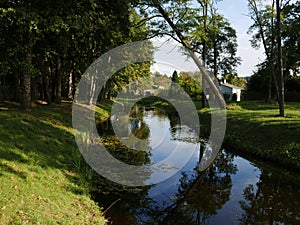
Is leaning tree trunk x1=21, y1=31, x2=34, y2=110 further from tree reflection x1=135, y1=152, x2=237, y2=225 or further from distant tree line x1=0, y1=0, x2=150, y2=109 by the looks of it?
tree reflection x1=135, y1=152, x2=237, y2=225

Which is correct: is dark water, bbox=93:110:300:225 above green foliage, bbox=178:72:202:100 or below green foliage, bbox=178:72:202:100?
below

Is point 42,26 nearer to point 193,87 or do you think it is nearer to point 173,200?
point 173,200

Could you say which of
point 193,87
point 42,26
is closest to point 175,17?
point 42,26

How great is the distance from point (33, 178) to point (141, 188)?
12.5 feet

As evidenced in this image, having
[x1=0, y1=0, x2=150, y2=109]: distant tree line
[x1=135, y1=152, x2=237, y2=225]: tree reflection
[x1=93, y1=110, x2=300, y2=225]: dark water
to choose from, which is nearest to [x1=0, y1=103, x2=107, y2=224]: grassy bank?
[x1=93, y1=110, x2=300, y2=225]: dark water

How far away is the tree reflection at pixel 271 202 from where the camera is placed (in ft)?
25.2

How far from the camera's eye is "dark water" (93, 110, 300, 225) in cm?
764

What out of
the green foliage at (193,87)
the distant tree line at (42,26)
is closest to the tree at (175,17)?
the distant tree line at (42,26)

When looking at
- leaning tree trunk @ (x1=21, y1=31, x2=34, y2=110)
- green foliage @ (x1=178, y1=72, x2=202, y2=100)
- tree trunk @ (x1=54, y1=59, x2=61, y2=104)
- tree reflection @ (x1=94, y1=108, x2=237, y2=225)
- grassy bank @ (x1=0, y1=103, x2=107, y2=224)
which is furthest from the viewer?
green foliage @ (x1=178, y1=72, x2=202, y2=100)

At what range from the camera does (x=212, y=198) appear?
29.5 feet

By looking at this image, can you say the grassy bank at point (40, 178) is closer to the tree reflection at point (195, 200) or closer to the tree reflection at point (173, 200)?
the tree reflection at point (173, 200)

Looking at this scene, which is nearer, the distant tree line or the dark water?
the dark water

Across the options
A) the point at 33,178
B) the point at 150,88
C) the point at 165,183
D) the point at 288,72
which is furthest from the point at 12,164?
the point at 150,88

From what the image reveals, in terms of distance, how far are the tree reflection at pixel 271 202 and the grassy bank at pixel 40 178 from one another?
463 cm
